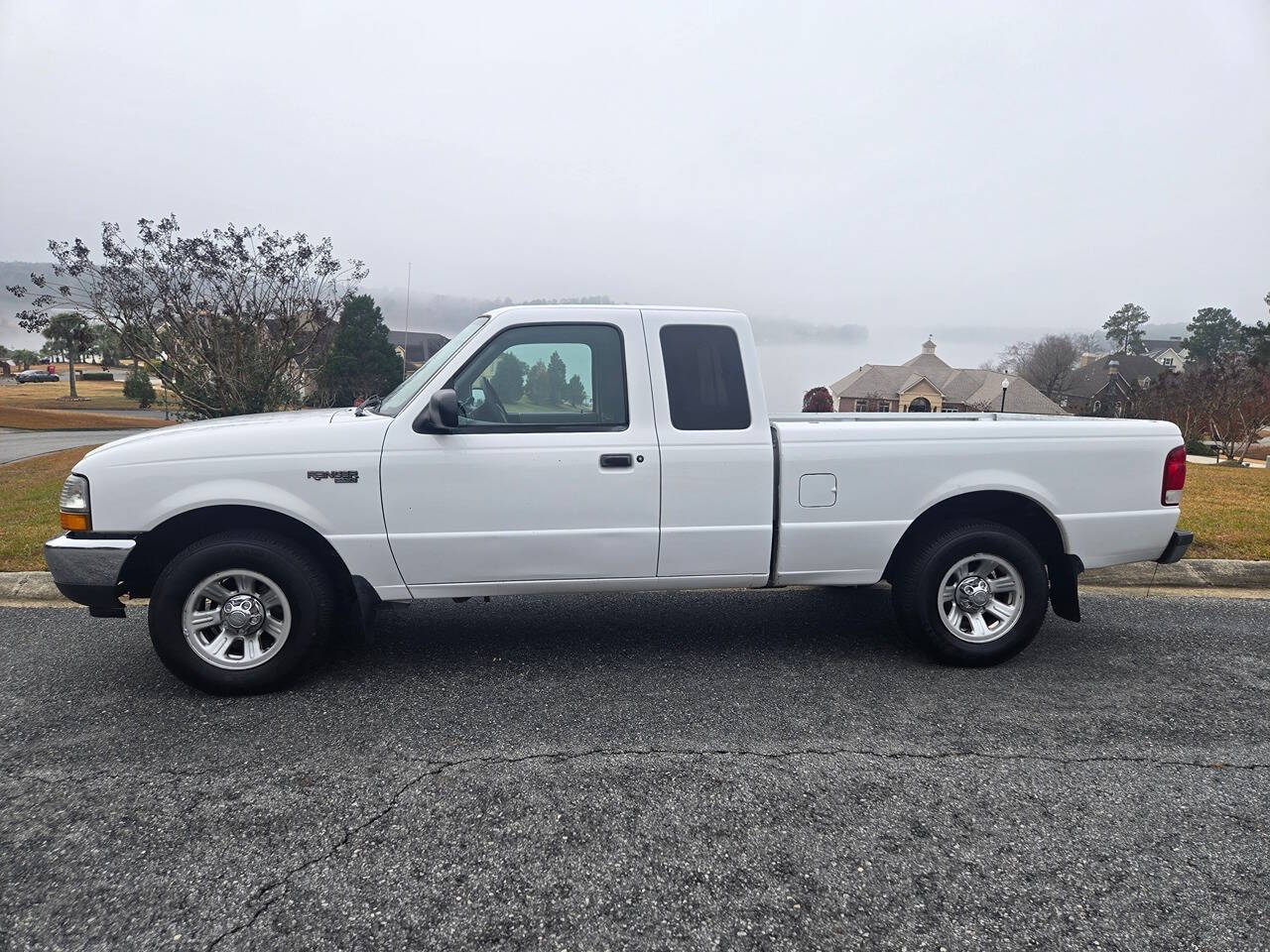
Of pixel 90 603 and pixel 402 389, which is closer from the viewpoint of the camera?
pixel 90 603

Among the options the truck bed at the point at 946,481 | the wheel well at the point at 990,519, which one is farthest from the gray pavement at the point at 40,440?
the wheel well at the point at 990,519

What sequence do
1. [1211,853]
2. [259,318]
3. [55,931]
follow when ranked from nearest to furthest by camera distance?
[55,931], [1211,853], [259,318]

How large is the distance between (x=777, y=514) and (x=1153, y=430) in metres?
2.31

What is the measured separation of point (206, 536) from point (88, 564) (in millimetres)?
520

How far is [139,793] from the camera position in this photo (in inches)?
118

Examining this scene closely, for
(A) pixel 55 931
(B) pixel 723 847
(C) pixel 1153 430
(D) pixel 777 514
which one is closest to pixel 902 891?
(B) pixel 723 847

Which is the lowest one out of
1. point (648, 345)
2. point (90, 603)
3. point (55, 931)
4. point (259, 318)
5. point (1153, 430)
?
point (55, 931)

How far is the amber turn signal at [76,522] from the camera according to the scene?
380cm

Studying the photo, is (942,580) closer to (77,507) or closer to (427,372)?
(427,372)

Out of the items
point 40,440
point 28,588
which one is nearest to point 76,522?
point 28,588

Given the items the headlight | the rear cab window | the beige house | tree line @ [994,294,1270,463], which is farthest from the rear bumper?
the beige house

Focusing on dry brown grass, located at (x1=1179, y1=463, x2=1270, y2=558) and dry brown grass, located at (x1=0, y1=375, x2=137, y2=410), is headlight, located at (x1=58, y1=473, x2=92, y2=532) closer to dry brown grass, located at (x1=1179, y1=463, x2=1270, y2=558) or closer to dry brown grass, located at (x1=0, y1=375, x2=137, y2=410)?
dry brown grass, located at (x1=1179, y1=463, x2=1270, y2=558)

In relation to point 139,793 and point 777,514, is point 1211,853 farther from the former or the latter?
point 139,793

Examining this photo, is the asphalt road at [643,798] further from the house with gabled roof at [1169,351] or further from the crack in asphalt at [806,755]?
the house with gabled roof at [1169,351]
